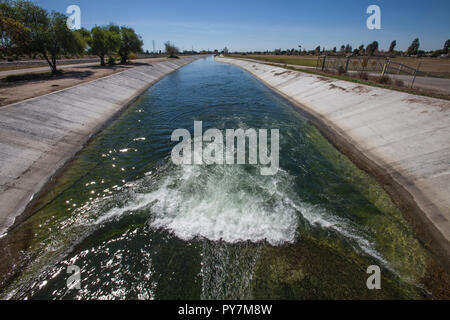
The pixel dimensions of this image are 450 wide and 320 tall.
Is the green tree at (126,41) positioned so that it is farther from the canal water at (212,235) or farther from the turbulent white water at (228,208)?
the turbulent white water at (228,208)

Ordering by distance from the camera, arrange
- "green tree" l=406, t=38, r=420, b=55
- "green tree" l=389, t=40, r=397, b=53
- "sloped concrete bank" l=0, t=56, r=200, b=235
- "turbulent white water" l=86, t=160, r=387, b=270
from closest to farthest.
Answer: "turbulent white water" l=86, t=160, r=387, b=270
"sloped concrete bank" l=0, t=56, r=200, b=235
"green tree" l=406, t=38, r=420, b=55
"green tree" l=389, t=40, r=397, b=53

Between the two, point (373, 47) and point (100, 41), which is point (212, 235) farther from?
point (373, 47)

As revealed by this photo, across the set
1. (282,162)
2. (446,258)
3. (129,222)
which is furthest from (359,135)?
(129,222)

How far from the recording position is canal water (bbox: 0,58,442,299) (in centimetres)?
596

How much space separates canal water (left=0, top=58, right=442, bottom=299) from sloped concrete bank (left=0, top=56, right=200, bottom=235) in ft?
3.19

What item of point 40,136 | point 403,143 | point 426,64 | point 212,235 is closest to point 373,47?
point 426,64

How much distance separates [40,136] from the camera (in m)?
13.1

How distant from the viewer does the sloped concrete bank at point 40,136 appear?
9.16 meters

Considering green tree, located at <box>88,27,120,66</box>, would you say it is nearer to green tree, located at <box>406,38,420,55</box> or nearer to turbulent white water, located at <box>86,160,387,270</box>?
turbulent white water, located at <box>86,160,387,270</box>

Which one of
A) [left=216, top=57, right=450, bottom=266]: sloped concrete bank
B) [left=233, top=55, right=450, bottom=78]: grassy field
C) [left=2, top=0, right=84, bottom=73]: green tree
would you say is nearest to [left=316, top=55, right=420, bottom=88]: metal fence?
[left=233, top=55, right=450, bottom=78]: grassy field

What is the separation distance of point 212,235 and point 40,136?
1478 centimetres

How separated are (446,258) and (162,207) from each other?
1162 centimetres

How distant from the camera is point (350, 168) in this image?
1198 cm

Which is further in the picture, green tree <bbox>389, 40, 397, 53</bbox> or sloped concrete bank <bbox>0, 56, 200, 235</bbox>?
green tree <bbox>389, 40, 397, 53</bbox>
